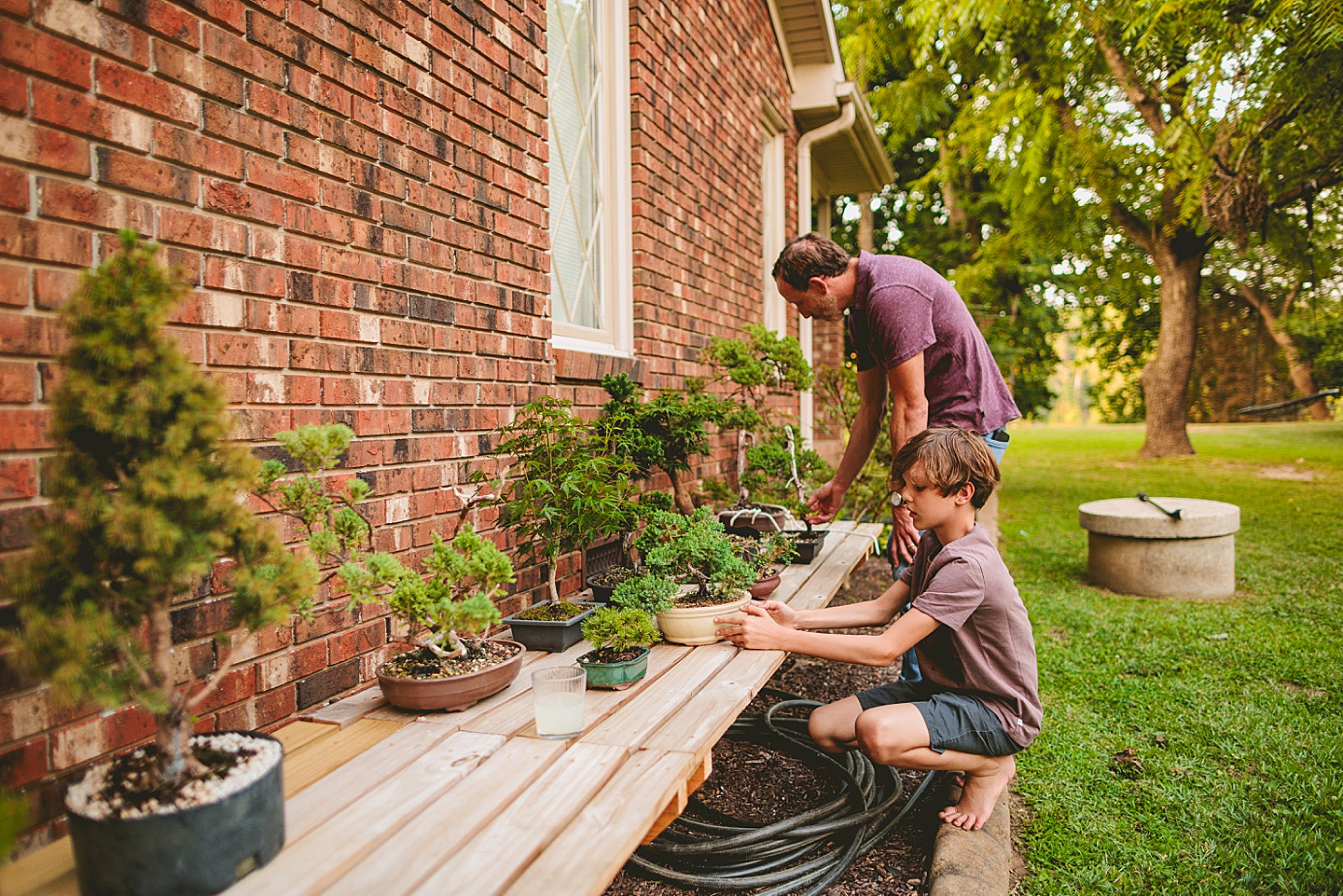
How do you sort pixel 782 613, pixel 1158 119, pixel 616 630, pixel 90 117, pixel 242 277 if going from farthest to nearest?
pixel 1158 119 < pixel 782 613 < pixel 616 630 < pixel 242 277 < pixel 90 117

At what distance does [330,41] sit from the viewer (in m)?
2.08

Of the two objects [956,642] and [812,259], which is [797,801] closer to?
[956,642]

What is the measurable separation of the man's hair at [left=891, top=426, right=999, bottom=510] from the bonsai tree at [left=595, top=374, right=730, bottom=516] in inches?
37.6

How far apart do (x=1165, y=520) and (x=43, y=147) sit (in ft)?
20.0

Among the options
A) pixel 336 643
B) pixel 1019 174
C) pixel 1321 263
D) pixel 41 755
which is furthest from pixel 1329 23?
pixel 1321 263

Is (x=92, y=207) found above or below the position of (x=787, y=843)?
above

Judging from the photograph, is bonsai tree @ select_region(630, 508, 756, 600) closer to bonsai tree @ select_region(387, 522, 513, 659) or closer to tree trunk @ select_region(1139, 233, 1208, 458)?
bonsai tree @ select_region(387, 522, 513, 659)

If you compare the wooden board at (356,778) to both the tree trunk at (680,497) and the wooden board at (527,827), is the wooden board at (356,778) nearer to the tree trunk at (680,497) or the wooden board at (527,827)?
the wooden board at (527,827)

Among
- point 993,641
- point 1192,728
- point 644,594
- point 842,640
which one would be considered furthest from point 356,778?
point 1192,728

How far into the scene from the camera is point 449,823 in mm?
1412

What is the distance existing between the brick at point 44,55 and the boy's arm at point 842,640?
203 centimetres

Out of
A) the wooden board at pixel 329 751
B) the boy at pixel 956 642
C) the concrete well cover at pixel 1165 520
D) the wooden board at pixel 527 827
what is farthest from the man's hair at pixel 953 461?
the concrete well cover at pixel 1165 520

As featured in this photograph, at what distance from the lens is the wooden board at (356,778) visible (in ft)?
4.71

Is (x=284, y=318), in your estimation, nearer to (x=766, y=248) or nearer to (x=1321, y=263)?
(x=766, y=248)
